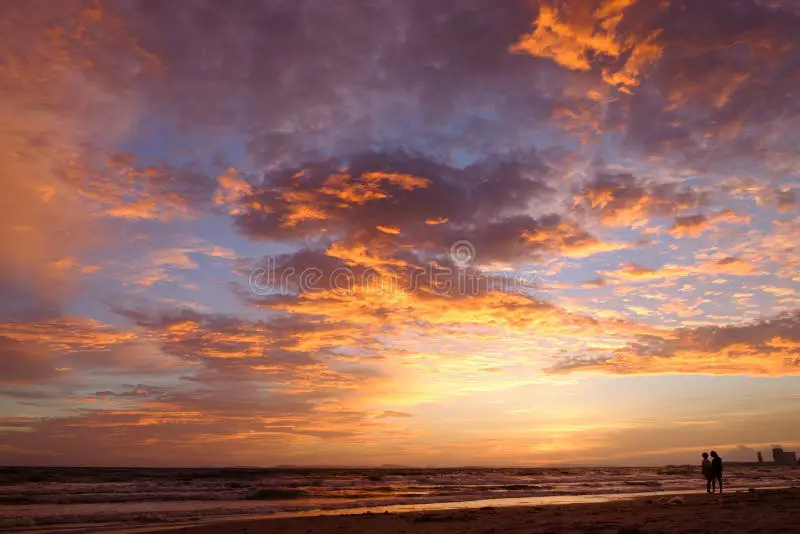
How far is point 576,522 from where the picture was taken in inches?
734

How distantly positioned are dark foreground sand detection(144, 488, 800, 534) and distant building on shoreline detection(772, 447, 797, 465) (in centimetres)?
12828

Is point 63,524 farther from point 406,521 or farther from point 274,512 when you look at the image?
point 406,521

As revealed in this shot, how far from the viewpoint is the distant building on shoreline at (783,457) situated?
12456cm

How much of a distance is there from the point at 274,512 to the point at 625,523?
18.3 meters

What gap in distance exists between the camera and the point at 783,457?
128625 millimetres

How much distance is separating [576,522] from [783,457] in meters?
143

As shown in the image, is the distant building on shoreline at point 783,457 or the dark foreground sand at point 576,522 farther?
the distant building on shoreline at point 783,457

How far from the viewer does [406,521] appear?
2094 centimetres

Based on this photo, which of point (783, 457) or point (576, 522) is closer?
point (576, 522)

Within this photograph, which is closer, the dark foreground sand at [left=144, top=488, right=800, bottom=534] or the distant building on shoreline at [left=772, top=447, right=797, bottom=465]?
the dark foreground sand at [left=144, top=488, right=800, bottom=534]

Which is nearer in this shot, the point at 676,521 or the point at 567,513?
the point at 676,521

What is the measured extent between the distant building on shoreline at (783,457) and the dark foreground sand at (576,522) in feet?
421

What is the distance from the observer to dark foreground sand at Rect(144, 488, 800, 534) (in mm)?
15758

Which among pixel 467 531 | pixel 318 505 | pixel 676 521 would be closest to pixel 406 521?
pixel 467 531
